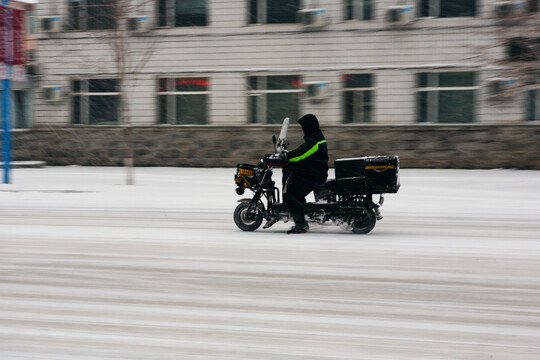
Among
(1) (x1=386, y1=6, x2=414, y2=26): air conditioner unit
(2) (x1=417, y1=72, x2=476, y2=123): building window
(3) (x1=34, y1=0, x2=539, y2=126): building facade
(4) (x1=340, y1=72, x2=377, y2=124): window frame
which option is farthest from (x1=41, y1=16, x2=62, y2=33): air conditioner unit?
(2) (x1=417, y1=72, x2=476, y2=123): building window

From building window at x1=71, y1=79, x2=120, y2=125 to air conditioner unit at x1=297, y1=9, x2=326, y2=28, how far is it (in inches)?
315

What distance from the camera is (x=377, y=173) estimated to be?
11047mm

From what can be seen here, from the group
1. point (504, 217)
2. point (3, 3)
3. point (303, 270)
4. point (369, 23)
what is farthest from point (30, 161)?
point (303, 270)

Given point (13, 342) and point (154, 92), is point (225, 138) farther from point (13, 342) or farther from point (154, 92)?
point (13, 342)

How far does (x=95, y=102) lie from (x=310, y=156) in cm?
2053

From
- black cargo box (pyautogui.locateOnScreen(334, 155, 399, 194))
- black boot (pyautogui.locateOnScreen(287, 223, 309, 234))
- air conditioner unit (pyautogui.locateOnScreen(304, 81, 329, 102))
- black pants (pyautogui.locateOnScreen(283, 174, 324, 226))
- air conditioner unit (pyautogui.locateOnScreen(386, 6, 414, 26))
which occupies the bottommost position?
black boot (pyautogui.locateOnScreen(287, 223, 309, 234))

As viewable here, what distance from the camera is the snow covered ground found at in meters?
5.54

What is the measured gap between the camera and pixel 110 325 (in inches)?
238

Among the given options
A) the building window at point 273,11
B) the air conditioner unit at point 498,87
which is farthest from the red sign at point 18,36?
the air conditioner unit at point 498,87

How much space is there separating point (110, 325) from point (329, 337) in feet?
5.77

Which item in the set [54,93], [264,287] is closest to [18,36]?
[54,93]

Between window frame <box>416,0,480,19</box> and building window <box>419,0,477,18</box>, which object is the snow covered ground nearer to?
building window <box>419,0,477,18</box>

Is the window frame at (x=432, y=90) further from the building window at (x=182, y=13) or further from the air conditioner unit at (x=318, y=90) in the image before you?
the building window at (x=182, y=13)

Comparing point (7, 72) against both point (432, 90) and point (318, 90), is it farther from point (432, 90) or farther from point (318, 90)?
point (432, 90)
